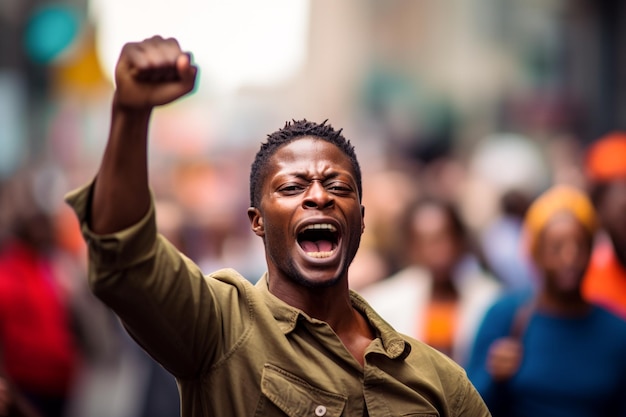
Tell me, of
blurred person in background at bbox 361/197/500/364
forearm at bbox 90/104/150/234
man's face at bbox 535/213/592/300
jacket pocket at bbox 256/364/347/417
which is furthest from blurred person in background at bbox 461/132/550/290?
forearm at bbox 90/104/150/234

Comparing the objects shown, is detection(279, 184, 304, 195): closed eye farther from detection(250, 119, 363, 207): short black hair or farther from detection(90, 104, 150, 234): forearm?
detection(90, 104, 150, 234): forearm

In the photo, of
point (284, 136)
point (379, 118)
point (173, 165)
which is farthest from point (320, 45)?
point (284, 136)

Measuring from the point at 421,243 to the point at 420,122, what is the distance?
20793 mm

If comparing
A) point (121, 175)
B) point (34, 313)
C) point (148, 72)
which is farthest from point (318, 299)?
point (34, 313)

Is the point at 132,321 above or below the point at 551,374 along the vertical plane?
above

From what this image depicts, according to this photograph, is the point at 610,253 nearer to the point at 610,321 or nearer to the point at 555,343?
the point at 610,321

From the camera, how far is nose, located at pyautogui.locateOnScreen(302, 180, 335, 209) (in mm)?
4031

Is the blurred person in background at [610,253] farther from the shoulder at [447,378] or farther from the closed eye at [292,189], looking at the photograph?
the closed eye at [292,189]

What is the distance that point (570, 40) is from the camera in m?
27.2

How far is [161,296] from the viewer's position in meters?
3.60

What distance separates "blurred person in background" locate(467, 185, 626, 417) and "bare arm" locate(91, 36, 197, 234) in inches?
129

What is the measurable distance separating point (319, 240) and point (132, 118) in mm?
844

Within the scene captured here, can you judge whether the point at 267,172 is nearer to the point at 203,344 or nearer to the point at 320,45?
the point at 203,344

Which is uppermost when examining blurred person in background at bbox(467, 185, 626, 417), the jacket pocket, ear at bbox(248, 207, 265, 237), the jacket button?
ear at bbox(248, 207, 265, 237)
